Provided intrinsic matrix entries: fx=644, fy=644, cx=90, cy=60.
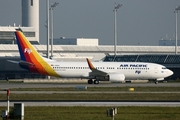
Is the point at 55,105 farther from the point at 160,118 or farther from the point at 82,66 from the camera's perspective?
the point at 82,66

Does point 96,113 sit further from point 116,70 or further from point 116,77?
point 116,70

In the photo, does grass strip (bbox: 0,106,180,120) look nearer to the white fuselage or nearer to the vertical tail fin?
the vertical tail fin

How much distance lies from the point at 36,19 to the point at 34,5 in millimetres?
4219

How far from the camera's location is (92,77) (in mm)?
91562

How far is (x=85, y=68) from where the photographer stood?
300 ft

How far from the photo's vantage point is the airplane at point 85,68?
294 feet

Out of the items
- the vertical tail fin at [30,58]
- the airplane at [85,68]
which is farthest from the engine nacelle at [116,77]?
the vertical tail fin at [30,58]

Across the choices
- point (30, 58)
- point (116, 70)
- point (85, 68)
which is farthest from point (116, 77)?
point (30, 58)

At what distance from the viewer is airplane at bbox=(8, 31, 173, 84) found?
89.8 metres

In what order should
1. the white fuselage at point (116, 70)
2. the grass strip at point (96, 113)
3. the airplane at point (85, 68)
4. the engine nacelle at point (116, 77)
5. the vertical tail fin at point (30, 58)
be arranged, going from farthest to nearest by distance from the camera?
1. the white fuselage at point (116, 70)
2. the engine nacelle at point (116, 77)
3. the airplane at point (85, 68)
4. the vertical tail fin at point (30, 58)
5. the grass strip at point (96, 113)

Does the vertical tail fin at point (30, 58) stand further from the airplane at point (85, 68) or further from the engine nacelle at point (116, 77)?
the engine nacelle at point (116, 77)

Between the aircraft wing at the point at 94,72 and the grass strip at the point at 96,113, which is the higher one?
the aircraft wing at the point at 94,72

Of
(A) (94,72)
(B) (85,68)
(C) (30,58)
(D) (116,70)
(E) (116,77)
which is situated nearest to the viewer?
(C) (30,58)

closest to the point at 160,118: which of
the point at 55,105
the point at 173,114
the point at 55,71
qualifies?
the point at 173,114
